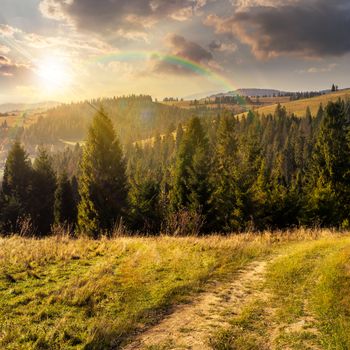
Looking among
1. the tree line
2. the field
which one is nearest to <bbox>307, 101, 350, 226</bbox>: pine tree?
the tree line

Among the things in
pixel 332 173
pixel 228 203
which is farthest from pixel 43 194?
pixel 332 173

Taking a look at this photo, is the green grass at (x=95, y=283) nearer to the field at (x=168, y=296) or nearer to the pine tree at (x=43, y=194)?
the field at (x=168, y=296)

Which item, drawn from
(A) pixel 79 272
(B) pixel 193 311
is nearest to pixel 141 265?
(A) pixel 79 272

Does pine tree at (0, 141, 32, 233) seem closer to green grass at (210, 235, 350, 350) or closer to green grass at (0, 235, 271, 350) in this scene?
green grass at (0, 235, 271, 350)

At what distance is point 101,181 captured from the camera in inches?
1176

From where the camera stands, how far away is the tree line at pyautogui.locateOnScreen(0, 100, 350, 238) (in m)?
28.5

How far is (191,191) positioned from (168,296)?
24.4 meters

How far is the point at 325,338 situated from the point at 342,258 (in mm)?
5075

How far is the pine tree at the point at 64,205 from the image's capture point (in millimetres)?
44906

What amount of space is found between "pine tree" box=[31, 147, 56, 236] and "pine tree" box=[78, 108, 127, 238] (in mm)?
16867

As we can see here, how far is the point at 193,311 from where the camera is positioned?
24.1 ft

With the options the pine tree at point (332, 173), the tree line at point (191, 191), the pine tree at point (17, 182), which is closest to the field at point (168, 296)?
the tree line at point (191, 191)

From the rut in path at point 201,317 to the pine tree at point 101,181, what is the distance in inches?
839

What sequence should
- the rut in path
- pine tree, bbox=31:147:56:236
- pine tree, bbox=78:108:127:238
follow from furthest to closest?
pine tree, bbox=31:147:56:236, pine tree, bbox=78:108:127:238, the rut in path
